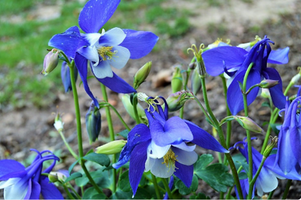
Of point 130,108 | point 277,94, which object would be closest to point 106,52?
point 130,108

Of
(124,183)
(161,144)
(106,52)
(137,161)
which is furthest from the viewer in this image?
(124,183)

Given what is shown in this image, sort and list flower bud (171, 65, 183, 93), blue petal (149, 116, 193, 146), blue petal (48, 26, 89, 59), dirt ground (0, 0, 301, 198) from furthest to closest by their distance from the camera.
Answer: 1. dirt ground (0, 0, 301, 198)
2. flower bud (171, 65, 183, 93)
3. blue petal (48, 26, 89, 59)
4. blue petal (149, 116, 193, 146)

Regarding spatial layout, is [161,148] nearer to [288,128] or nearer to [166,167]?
[166,167]

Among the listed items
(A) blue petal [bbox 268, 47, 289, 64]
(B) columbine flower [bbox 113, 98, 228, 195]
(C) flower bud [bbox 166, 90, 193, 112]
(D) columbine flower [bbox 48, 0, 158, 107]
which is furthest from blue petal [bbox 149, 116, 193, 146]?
(A) blue petal [bbox 268, 47, 289, 64]

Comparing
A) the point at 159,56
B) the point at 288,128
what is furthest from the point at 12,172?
the point at 159,56

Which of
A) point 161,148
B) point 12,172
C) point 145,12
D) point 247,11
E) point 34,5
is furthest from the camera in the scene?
point 34,5

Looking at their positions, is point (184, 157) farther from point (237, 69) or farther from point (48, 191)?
point (48, 191)

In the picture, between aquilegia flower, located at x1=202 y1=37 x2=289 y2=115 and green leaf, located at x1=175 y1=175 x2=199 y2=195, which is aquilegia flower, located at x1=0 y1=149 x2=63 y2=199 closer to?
green leaf, located at x1=175 y1=175 x2=199 y2=195
